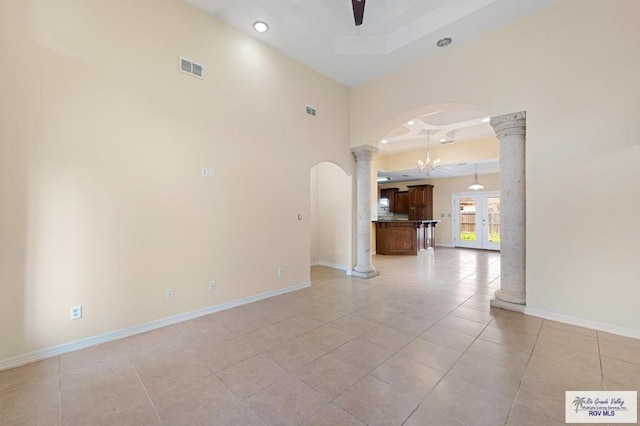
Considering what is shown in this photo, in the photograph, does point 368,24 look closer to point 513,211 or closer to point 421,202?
point 513,211

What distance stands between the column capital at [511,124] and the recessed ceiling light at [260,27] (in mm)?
3582

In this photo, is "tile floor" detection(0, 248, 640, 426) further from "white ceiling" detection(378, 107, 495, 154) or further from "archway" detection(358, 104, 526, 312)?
"white ceiling" detection(378, 107, 495, 154)

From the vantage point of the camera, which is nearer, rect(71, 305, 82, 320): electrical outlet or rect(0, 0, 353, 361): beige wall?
rect(0, 0, 353, 361): beige wall

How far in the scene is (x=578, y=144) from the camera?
313cm

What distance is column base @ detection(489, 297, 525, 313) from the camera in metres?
3.51

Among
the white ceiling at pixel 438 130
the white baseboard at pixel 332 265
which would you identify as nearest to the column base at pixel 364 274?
the white baseboard at pixel 332 265

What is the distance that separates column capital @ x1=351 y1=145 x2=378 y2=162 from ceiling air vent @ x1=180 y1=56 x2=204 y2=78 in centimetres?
322

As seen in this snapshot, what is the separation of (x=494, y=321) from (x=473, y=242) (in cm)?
833

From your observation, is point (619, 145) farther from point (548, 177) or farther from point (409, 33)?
point (409, 33)

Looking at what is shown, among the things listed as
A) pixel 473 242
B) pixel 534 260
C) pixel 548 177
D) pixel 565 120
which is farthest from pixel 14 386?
pixel 473 242

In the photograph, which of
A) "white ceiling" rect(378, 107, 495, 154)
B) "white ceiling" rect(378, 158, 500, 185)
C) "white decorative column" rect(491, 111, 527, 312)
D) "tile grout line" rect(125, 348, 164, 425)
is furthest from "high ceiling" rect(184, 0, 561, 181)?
"white ceiling" rect(378, 158, 500, 185)

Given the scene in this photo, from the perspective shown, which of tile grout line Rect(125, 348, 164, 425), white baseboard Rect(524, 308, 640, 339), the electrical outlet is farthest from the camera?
white baseboard Rect(524, 308, 640, 339)

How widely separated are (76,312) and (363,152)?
16.6ft

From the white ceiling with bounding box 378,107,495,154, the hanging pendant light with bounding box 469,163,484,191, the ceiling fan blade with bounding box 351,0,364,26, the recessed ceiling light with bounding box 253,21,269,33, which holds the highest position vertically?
the recessed ceiling light with bounding box 253,21,269,33
